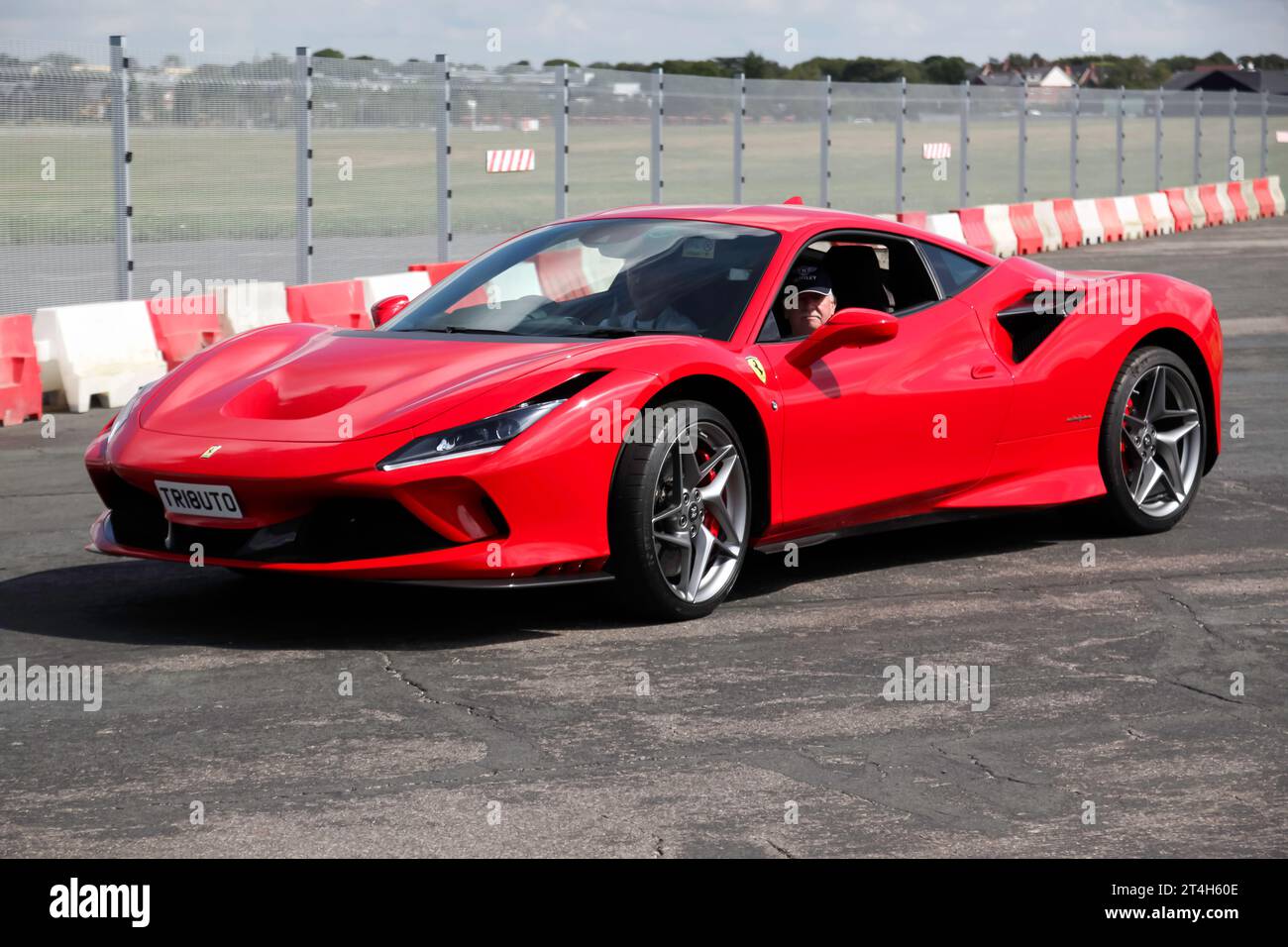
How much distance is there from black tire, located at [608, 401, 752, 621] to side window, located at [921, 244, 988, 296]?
153 cm

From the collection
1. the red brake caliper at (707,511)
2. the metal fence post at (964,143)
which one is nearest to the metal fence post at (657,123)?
the metal fence post at (964,143)

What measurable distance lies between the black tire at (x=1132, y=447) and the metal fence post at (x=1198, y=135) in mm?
35682

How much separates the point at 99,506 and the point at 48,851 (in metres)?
4.85

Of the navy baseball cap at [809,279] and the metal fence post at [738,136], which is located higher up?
the metal fence post at [738,136]

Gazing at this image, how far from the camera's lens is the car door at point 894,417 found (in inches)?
265

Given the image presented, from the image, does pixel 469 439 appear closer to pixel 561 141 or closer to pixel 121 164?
pixel 121 164

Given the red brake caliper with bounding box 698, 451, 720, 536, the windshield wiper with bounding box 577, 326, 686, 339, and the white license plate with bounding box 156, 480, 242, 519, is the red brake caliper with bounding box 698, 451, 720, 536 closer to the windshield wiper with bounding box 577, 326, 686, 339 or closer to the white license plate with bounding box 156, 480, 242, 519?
the windshield wiper with bounding box 577, 326, 686, 339

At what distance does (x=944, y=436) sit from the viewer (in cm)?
722

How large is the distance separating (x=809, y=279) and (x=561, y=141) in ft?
47.5

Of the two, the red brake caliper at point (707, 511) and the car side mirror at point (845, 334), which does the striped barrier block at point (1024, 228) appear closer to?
the car side mirror at point (845, 334)

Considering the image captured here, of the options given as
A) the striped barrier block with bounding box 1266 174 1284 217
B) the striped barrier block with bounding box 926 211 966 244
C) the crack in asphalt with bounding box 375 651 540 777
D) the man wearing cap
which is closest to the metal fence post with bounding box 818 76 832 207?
the striped barrier block with bounding box 926 211 966 244

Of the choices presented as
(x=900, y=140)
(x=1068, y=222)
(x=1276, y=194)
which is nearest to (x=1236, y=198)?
(x=1276, y=194)

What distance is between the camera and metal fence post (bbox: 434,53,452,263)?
1939cm
